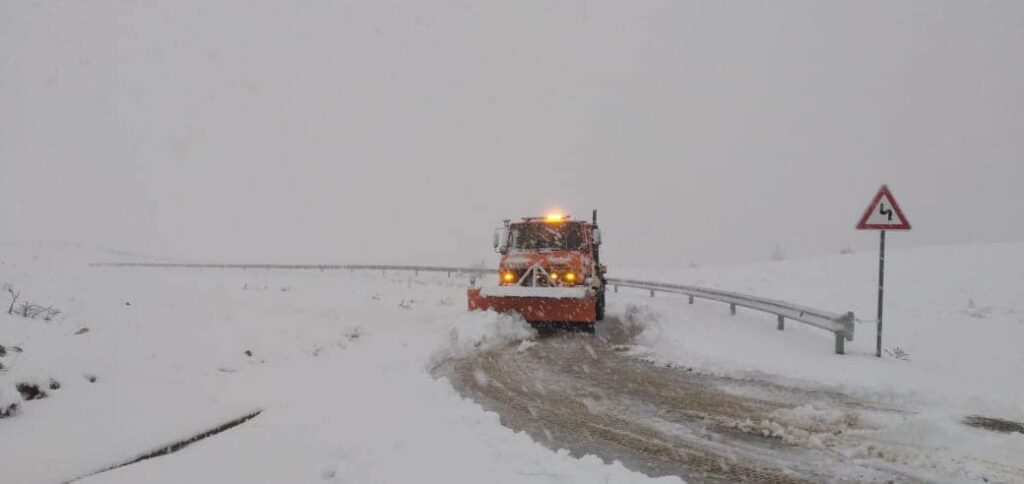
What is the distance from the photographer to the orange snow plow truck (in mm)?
11617

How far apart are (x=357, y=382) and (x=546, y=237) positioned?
7.10m

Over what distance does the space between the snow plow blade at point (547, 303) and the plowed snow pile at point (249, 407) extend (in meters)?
1.26

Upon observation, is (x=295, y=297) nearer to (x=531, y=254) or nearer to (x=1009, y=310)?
(x=531, y=254)

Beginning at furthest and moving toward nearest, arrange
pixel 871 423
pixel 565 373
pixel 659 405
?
pixel 565 373, pixel 659 405, pixel 871 423

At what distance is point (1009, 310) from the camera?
589 inches

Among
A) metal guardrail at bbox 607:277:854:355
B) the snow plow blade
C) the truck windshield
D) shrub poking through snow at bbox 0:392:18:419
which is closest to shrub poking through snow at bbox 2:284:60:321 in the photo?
shrub poking through snow at bbox 0:392:18:419

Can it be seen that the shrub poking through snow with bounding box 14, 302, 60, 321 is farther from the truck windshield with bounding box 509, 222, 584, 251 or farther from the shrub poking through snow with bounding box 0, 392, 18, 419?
the truck windshield with bounding box 509, 222, 584, 251

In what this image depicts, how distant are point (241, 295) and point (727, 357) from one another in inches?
505

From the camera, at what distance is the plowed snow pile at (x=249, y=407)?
3873 millimetres

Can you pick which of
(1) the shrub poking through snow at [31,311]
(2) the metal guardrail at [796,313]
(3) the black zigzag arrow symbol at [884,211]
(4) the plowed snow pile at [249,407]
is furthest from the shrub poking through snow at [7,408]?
(3) the black zigzag arrow symbol at [884,211]

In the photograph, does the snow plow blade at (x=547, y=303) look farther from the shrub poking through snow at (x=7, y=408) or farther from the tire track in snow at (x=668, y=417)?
the shrub poking through snow at (x=7, y=408)

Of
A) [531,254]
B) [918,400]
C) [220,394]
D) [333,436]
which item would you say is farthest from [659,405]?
[531,254]

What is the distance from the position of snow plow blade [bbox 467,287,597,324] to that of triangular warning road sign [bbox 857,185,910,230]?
15.4 ft

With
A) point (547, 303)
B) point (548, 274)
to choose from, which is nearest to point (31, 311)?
point (547, 303)
